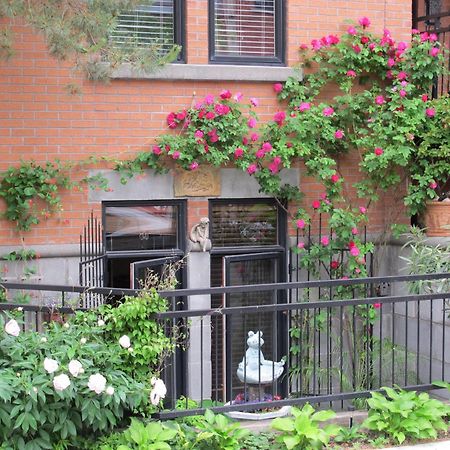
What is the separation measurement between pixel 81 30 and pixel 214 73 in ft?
7.34

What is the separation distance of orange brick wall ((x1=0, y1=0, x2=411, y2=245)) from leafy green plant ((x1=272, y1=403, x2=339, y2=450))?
3.09 m

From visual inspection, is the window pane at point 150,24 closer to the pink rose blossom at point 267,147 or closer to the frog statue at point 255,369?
the pink rose blossom at point 267,147

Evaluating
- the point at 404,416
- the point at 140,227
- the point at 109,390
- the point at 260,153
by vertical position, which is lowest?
the point at 404,416

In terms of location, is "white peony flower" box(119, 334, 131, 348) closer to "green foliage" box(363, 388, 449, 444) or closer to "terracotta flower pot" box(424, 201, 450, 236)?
"green foliage" box(363, 388, 449, 444)

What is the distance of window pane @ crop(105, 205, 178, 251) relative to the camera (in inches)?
314

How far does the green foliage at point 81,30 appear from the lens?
19.4ft

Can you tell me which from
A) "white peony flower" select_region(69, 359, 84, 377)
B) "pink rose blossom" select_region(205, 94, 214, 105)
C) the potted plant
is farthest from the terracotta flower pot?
"white peony flower" select_region(69, 359, 84, 377)

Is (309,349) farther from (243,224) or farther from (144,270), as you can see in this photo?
(144,270)

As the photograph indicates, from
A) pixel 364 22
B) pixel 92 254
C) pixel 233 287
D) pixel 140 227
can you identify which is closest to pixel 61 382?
pixel 233 287

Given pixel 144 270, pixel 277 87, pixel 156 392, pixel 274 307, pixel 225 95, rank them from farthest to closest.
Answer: pixel 277 87
pixel 225 95
pixel 144 270
pixel 274 307
pixel 156 392

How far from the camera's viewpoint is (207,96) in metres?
7.92

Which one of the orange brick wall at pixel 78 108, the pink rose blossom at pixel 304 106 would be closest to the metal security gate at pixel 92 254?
the orange brick wall at pixel 78 108

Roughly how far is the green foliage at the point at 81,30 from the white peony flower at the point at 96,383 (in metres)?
2.58

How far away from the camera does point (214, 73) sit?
8008 mm
